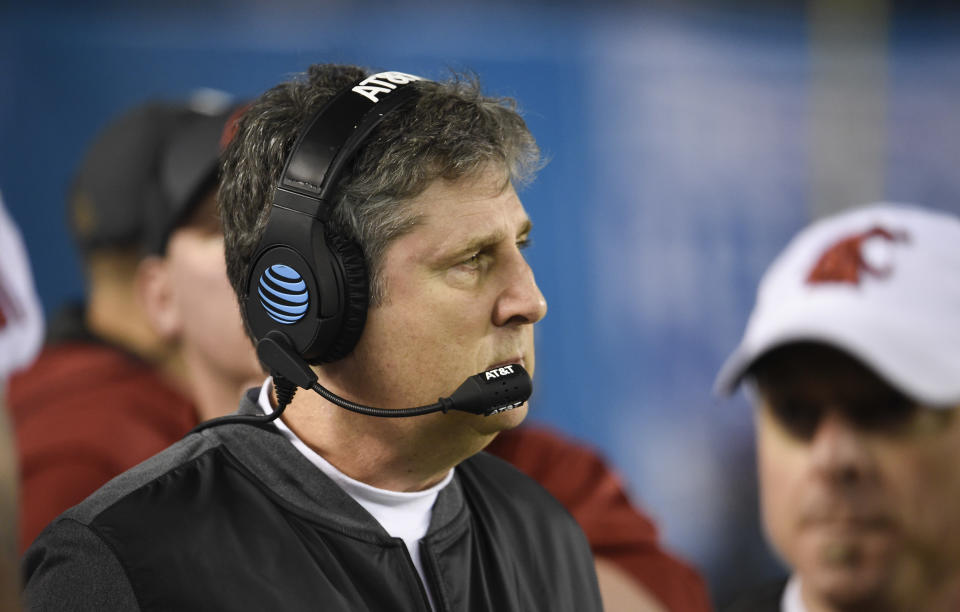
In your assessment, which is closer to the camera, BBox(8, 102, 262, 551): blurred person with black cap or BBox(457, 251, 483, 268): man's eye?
BBox(457, 251, 483, 268): man's eye

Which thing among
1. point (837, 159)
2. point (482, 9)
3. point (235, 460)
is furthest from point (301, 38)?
point (235, 460)

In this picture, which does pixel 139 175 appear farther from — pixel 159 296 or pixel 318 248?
pixel 318 248

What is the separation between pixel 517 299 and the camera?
1.17 metres

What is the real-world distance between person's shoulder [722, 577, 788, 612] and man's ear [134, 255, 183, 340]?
1156 mm

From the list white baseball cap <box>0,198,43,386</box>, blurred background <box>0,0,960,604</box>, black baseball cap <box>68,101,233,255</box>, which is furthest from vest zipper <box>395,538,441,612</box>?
blurred background <box>0,0,960,604</box>

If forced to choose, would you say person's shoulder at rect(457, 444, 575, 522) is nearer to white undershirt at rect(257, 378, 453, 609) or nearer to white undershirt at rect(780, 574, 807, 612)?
white undershirt at rect(257, 378, 453, 609)

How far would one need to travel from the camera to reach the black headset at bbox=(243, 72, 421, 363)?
114 centimetres

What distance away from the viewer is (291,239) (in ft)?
3.76

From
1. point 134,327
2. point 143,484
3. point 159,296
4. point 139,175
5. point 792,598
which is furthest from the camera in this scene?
point 134,327

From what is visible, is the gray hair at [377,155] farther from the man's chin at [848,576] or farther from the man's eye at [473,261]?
the man's chin at [848,576]

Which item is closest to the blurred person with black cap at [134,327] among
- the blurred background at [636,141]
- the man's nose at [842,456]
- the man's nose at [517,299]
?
the blurred background at [636,141]

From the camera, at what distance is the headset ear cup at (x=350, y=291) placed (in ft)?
3.76

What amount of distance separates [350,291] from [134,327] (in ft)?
6.10

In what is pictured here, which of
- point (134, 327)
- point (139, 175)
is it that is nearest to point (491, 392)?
point (139, 175)
